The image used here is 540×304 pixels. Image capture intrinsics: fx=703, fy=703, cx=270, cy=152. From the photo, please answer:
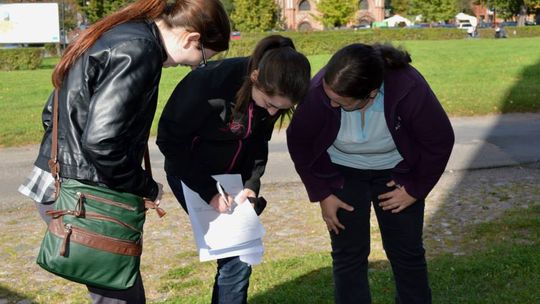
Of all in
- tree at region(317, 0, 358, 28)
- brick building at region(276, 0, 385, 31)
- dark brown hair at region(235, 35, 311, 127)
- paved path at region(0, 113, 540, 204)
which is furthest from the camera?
brick building at region(276, 0, 385, 31)

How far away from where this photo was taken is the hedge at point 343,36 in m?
31.9

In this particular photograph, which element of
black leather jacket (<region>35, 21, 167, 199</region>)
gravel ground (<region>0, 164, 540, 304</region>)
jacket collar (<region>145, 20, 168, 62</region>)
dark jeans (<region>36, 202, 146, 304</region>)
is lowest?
gravel ground (<region>0, 164, 540, 304</region>)

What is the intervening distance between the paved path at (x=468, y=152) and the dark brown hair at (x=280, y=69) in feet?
14.9

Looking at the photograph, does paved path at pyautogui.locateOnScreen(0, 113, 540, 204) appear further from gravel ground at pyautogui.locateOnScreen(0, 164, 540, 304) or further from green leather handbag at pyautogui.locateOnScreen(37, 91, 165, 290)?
green leather handbag at pyautogui.locateOnScreen(37, 91, 165, 290)

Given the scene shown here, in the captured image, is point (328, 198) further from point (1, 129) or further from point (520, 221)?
point (1, 129)

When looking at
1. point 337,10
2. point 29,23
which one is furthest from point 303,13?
point 29,23

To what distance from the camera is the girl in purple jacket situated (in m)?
2.95

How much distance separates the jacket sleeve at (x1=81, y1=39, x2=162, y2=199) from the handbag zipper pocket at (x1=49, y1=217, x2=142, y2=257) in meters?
0.20

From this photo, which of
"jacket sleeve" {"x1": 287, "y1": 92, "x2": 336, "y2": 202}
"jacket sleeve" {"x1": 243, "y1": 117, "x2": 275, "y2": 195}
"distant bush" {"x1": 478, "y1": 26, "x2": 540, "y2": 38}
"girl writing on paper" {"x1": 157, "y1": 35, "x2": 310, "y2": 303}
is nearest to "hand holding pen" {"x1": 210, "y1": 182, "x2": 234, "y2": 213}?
Result: "girl writing on paper" {"x1": 157, "y1": 35, "x2": 310, "y2": 303}

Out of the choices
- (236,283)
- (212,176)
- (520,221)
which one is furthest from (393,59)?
(520,221)

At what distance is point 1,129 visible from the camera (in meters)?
10.3

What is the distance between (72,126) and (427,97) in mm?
1490

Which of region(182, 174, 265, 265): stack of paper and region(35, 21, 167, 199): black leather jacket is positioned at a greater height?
region(35, 21, 167, 199): black leather jacket

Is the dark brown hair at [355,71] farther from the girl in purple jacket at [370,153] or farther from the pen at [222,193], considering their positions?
the pen at [222,193]
